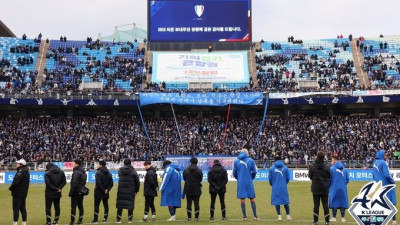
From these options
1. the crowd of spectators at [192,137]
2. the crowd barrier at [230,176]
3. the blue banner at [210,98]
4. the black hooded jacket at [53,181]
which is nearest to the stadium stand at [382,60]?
the crowd of spectators at [192,137]

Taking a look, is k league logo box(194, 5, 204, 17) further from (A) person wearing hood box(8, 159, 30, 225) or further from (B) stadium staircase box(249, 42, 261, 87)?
(A) person wearing hood box(8, 159, 30, 225)

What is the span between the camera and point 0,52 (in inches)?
2392

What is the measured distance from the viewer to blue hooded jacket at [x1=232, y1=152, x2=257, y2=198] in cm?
1589

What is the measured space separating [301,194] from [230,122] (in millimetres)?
28215

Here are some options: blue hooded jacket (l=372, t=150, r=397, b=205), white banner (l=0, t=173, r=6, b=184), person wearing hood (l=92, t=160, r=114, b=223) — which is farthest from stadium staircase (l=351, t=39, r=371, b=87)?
person wearing hood (l=92, t=160, r=114, b=223)

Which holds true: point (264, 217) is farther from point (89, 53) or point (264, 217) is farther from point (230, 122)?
point (89, 53)

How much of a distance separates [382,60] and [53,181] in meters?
54.0

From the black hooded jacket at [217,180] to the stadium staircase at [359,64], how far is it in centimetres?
4422

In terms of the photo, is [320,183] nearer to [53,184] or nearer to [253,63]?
[53,184]

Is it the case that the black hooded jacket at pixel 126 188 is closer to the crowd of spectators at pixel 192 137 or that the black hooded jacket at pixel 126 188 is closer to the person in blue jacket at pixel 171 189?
the person in blue jacket at pixel 171 189

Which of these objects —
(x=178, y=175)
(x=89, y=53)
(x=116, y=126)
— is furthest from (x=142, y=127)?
(x=178, y=175)

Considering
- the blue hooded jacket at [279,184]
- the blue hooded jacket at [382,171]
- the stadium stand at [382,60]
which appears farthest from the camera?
the stadium stand at [382,60]

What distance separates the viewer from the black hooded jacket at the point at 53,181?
15328 millimetres

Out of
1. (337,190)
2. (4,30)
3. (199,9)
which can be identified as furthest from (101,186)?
(4,30)
